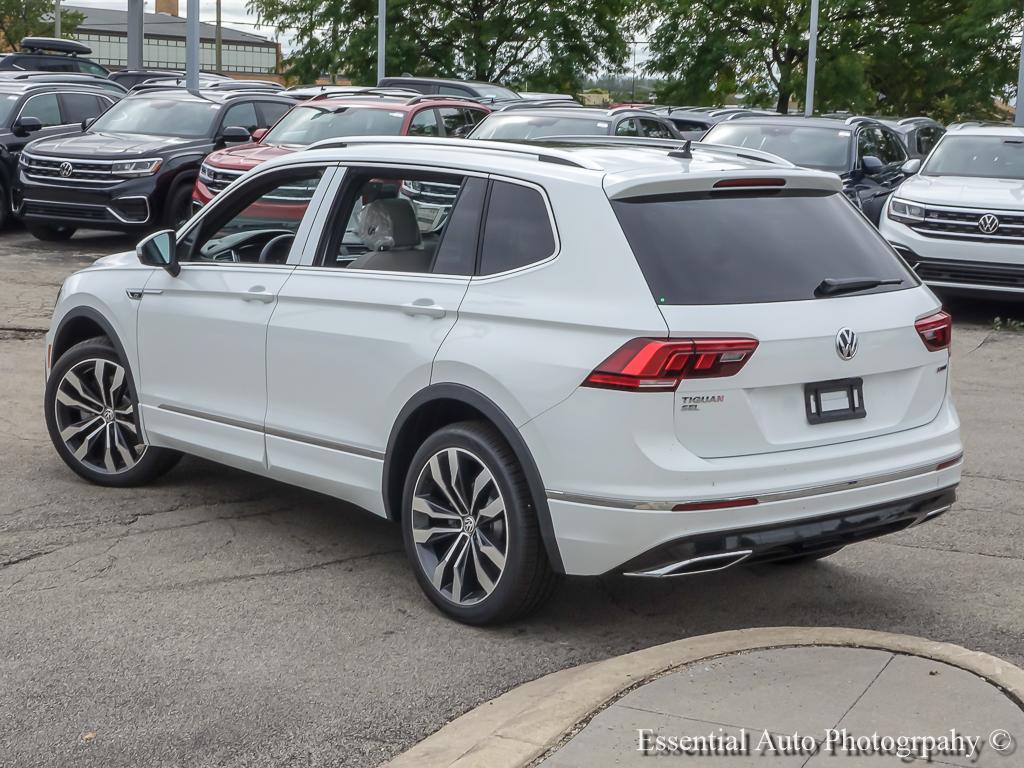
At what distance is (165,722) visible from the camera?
4.44m

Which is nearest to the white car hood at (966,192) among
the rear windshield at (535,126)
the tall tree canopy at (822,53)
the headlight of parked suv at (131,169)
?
the rear windshield at (535,126)

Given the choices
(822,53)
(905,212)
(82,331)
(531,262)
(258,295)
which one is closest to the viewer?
(531,262)

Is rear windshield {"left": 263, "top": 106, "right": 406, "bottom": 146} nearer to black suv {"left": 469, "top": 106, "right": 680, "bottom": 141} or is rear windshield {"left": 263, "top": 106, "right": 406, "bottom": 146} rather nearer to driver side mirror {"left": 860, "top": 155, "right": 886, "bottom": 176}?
black suv {"left": 469, "top": 106, "right": 680, "bottom": 141}

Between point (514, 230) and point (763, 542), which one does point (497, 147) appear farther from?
point (763, 542)

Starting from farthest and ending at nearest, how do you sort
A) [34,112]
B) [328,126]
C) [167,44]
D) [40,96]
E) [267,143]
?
[167,44] < [40,96] < [34,112] < [267,143] < [328,126]

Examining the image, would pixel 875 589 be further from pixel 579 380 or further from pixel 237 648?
pixel 237 648

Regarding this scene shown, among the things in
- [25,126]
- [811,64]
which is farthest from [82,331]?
[811,64]

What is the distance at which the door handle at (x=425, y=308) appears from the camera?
5.32 metres

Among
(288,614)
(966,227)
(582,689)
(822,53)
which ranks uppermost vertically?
(822,53)

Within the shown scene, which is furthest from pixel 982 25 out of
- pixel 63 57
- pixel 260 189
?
pixel 260 189

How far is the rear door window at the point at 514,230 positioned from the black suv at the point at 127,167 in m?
12.0

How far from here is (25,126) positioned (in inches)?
741

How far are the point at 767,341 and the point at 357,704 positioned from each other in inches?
68.4

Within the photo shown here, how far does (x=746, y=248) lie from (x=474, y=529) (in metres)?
1.37
